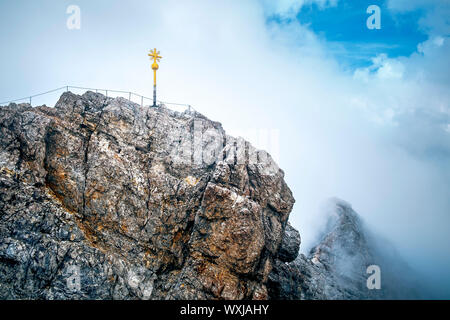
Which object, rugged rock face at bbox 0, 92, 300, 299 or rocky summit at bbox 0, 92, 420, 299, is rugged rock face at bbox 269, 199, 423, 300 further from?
rugged rock face at bbox 0, 92, 300, 299

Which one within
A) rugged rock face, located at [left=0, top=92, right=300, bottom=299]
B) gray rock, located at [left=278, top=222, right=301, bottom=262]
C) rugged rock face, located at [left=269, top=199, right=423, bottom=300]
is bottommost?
rugged rock face, located at [left=269, top=199, right=423, bottom=300]

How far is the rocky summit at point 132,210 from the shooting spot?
81.5ft

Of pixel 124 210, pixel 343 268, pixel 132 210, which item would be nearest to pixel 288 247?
pixel 132 210

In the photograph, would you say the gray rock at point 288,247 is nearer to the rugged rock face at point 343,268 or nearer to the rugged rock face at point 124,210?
the rugged rock face at point 124,210

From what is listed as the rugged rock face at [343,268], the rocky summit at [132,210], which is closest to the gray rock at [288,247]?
the rocky summit at [132,210]

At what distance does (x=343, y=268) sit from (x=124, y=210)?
135 feet

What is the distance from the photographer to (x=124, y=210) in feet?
93.2

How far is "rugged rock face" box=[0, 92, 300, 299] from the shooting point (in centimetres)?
2477

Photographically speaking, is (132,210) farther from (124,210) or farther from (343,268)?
(343,268)

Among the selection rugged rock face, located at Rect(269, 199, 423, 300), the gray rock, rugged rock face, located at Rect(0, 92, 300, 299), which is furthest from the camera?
the gray rock

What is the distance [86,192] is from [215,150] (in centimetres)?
1545

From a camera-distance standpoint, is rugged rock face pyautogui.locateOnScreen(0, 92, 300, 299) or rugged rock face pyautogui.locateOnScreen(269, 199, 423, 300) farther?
rugged rock face pyautogui.locateOnScreen(269, 199, 423, 300)

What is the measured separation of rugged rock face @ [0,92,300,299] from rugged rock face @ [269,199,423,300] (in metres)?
3.01

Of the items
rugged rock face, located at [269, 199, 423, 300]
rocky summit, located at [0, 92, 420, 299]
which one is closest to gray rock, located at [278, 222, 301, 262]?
rocky summit, located at [0, 92, 420, 299]
